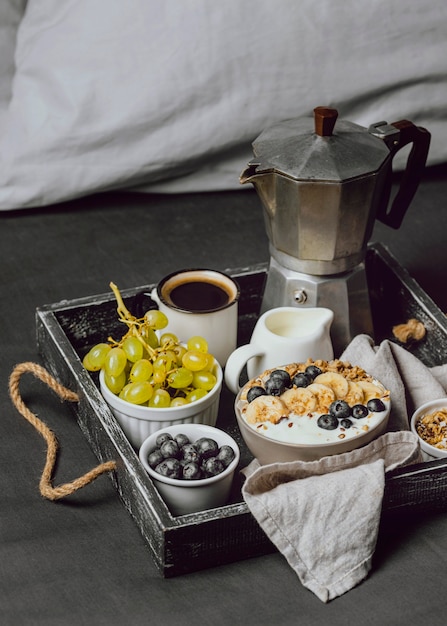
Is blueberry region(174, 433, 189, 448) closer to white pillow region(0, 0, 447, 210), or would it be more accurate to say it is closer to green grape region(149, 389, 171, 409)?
green grape region(149, 389, 171, 409)

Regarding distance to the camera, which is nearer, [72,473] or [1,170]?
[72,473]

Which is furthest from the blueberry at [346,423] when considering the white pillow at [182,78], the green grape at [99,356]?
the white pillow at [182,78]

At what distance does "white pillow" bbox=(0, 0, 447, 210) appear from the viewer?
3.93ft

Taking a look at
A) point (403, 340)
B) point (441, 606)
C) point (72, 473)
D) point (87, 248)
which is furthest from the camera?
point (87, 248)

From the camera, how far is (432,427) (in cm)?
83

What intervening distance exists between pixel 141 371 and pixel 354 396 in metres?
0.17

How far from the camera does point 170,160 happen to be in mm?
1250

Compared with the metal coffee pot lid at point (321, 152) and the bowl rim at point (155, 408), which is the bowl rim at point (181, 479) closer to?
the bowl rim at point (155, 408)

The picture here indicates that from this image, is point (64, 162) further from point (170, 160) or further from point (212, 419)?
point (212, 419)

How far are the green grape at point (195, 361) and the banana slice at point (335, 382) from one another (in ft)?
0.31

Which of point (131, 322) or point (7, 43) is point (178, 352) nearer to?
point (131, 322)

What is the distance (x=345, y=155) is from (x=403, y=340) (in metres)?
0.21

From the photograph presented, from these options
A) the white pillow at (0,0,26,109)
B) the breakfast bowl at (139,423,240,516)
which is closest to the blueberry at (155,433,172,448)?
the breakfast bowl at (139,423,240,516)

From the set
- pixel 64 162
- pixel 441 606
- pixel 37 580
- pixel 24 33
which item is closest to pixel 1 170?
pixel 64 162
